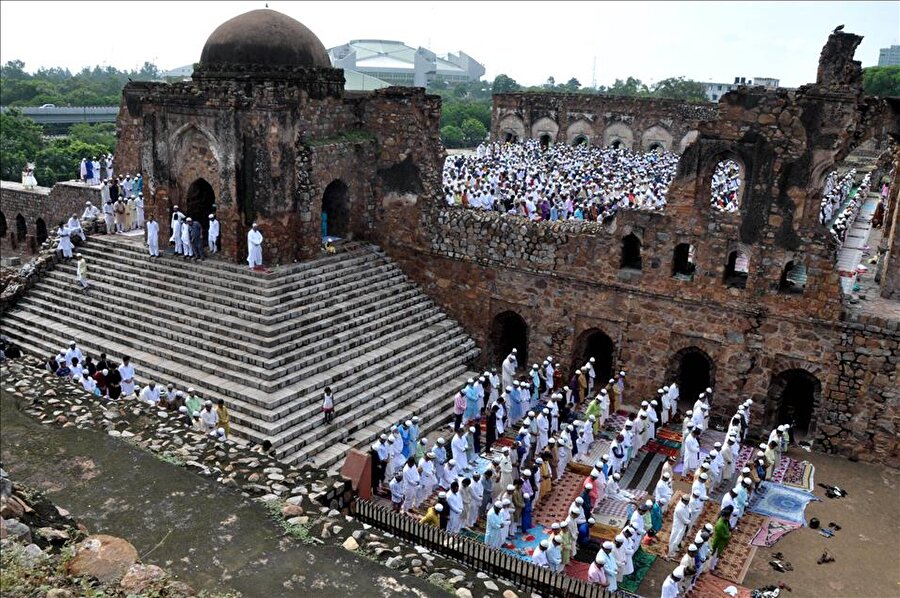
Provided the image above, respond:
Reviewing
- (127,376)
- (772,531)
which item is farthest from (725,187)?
(127,376)

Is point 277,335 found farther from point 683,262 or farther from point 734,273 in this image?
point 734,273

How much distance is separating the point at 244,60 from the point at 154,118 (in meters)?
2.18

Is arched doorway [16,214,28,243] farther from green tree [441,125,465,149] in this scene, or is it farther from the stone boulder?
green tree [441,125,465,149]

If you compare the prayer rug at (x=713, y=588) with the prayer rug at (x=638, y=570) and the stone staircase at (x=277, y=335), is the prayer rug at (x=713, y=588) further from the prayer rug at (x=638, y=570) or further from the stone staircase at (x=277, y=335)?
the stone staircase at (x=277, y=335)

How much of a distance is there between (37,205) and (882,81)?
43.4 meters

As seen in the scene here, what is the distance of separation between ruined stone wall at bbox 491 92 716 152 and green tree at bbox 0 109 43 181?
22725 millimetres

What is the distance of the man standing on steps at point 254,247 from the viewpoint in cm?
1402

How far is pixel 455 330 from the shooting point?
622 inches

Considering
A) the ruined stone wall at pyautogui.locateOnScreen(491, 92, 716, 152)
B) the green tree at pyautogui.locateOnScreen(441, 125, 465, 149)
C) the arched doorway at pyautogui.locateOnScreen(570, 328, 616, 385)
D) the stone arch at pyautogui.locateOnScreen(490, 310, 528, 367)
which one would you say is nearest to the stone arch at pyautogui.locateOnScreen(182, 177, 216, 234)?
the stone arch at pyautogui.locateOnScreen(490, 310, 528, 367)

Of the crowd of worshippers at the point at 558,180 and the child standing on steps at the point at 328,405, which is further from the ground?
the crowd of worshippers at the point at 558,180

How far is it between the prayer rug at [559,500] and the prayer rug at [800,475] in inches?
130

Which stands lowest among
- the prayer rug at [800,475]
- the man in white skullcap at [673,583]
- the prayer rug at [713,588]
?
the prayer rug at [713,588]

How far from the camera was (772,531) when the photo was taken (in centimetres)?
1037

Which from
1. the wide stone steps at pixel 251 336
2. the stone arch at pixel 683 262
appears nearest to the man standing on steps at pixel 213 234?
the wide stone steps at pixel 251 336
